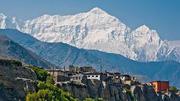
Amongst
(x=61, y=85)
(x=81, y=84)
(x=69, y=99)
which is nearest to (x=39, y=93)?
(x=69, y=99)

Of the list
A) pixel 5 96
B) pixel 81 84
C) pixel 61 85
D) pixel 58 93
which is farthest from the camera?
pixel 81 84

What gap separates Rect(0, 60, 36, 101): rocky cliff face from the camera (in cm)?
15000

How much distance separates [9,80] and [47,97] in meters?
11.3

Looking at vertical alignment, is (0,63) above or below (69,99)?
above

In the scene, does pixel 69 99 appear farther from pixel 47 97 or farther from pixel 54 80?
pixel 54 80

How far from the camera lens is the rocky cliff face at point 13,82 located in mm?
150000

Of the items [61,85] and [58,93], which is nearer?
[58,93]

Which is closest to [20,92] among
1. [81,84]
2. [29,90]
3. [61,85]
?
[29,90]

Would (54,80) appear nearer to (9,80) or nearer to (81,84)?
(81,84)

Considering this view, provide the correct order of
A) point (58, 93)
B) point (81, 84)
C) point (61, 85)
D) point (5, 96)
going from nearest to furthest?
1. point (5, 96)
2. point (58, 93)
3. point (61, 85)
4. point (81, 84)

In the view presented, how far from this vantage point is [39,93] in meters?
151

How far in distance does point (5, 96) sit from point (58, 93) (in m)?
16.1

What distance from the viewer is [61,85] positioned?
185m

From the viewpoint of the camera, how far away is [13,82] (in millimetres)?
154375
